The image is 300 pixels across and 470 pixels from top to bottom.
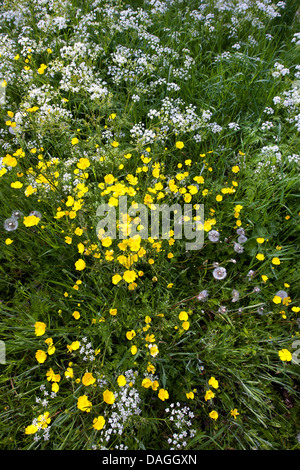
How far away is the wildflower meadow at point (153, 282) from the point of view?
5.65 feet

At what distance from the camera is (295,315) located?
215 cm

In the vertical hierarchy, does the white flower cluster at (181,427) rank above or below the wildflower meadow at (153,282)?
below

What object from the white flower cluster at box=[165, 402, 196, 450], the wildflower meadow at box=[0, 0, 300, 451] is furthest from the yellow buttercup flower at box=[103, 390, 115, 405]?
the white flower cluster at box=[165, 402, 196, 450]

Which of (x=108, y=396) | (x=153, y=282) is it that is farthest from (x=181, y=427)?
(x=153, y=282)

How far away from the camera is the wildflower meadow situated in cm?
172

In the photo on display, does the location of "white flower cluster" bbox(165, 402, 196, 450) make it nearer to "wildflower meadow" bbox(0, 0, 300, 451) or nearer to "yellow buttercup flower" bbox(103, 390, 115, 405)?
"wildflower meadow" bbox(0, 0, 300, 451)

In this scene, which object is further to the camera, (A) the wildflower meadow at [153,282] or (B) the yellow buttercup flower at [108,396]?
(A) the wildflower meadow at [153,282]

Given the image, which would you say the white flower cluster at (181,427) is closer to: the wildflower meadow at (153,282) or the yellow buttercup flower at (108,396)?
the wildflower meadow at (153,282)

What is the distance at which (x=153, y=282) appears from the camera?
2.16 metres

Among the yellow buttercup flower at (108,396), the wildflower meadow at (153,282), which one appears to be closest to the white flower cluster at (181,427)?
the wildflower meadow at (153,282)

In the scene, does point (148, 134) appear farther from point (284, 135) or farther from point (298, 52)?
point (298, 52)

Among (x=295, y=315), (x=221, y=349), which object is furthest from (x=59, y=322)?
(x=295, y=315)

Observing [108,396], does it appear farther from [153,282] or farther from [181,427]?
[153,282]
